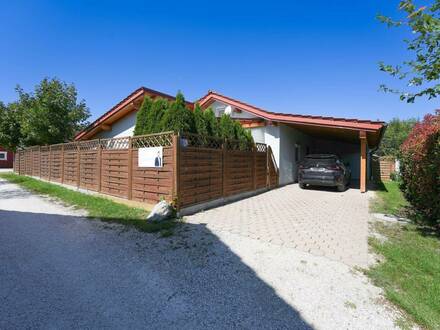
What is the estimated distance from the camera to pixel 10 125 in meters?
19.4

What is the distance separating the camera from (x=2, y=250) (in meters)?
4.18

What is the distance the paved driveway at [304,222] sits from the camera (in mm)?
4312

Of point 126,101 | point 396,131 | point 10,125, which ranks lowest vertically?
point 126,101

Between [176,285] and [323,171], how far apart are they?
29.7ft

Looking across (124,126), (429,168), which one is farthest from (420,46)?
(124,126)

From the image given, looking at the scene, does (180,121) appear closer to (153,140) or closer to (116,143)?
(153,140)

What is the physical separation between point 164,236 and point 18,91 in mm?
22067

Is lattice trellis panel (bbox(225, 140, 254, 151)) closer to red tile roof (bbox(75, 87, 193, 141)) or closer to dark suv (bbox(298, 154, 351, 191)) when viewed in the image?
dark suv (bbox(298, 154, 351, 191))

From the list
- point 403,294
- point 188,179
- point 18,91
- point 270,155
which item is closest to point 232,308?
point 403,294

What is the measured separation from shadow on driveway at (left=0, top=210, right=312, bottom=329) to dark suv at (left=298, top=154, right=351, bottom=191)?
7.22 m

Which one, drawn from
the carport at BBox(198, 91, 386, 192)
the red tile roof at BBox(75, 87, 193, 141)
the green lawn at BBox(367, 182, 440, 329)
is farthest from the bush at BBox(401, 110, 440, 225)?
the red tile roof at BBox(75, 87, 193, 141)

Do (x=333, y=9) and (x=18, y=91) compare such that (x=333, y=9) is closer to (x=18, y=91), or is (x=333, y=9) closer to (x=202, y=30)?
(x=202, y=30)

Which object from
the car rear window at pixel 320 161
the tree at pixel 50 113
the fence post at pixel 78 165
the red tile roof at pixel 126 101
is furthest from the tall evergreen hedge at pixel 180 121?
the tree at pixel 50 113

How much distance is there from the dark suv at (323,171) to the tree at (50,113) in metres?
16.6
